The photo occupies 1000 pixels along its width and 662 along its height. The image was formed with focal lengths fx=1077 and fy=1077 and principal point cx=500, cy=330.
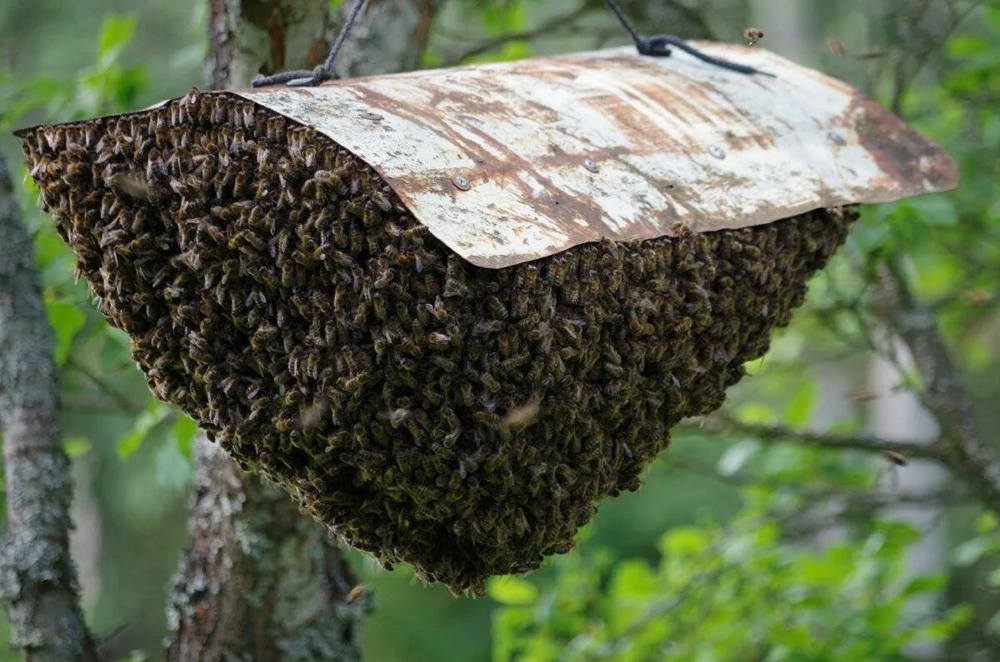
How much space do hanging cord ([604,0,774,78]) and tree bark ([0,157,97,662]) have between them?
172 cm

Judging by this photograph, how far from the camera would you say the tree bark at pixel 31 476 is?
278cm

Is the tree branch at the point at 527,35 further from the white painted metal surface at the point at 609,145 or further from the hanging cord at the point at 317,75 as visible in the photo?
the hanging cord at the point at 317,75

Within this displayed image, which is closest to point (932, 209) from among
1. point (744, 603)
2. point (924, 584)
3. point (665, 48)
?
point (665, 48)

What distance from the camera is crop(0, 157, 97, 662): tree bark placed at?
2779 mm

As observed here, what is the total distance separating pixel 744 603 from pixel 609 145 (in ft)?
10.4

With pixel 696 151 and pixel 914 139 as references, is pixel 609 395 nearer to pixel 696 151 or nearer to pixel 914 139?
pixel 696 151

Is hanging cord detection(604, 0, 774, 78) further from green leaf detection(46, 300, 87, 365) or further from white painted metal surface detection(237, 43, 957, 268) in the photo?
green leaf detection(46, 300, 87, 365)

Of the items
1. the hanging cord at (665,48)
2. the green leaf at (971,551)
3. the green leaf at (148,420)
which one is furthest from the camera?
the green leaf at (971,551)

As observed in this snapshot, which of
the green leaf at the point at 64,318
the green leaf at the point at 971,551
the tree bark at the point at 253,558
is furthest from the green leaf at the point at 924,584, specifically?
the green leaf at the point at 64,318

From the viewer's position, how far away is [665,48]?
118 inches

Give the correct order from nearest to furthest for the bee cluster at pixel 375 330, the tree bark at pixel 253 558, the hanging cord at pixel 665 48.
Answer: the bee cluster at pixel 375 330 → the hanging cord at pixel 665 48 → the tree bark at pixel 253 558

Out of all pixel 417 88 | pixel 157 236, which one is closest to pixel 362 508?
pixel 157 236

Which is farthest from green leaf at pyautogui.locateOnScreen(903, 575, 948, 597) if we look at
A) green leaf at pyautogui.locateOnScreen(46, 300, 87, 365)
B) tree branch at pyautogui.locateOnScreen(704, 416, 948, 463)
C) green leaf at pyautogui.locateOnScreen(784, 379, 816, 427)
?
green leaf at pyautogui.locateOnScreen(46, 300, 87, 365)

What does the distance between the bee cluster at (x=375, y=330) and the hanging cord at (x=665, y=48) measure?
77 cm
